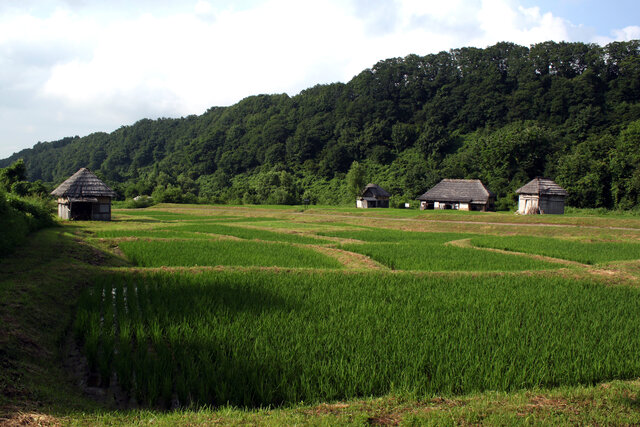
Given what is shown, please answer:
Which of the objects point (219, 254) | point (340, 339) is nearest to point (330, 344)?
point (340, 339)

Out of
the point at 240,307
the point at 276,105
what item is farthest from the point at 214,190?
the point at 240,307

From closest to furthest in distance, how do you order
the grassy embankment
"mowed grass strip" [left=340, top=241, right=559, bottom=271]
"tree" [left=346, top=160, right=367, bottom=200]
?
the grassy embankment, "mowed grass strip" [left=340, top=241, right=559, bottom=271], "tree" [left=346, top=160, right=367, bottom=200]

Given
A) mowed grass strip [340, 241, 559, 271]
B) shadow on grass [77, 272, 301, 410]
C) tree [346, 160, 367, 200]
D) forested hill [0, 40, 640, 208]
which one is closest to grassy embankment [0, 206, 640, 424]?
shadow on grass [77, 272, 301, 410]

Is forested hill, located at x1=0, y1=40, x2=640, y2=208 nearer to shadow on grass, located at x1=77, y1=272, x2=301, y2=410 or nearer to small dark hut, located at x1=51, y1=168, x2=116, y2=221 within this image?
→ small dark hut, located at x1=51, y1=168, x2=116, y2=221

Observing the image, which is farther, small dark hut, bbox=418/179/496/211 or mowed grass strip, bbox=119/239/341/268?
small dark hut, bbox=418/179/496/211

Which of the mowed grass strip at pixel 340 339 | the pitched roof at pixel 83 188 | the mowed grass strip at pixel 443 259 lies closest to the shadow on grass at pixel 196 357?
the mowed grass strip at pixel 340 339

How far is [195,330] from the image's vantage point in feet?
18.7

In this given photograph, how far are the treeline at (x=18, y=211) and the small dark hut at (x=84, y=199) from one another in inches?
155

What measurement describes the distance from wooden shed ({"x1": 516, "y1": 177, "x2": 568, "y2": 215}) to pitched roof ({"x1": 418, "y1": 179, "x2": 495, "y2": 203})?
5.91 m

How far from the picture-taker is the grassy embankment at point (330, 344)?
3955 mm

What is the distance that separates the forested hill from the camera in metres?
56.6

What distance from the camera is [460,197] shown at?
1905 inches

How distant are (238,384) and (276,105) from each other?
110 metres

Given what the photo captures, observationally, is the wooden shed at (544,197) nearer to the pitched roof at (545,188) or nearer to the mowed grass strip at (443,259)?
the pitched roof at (545,188)
